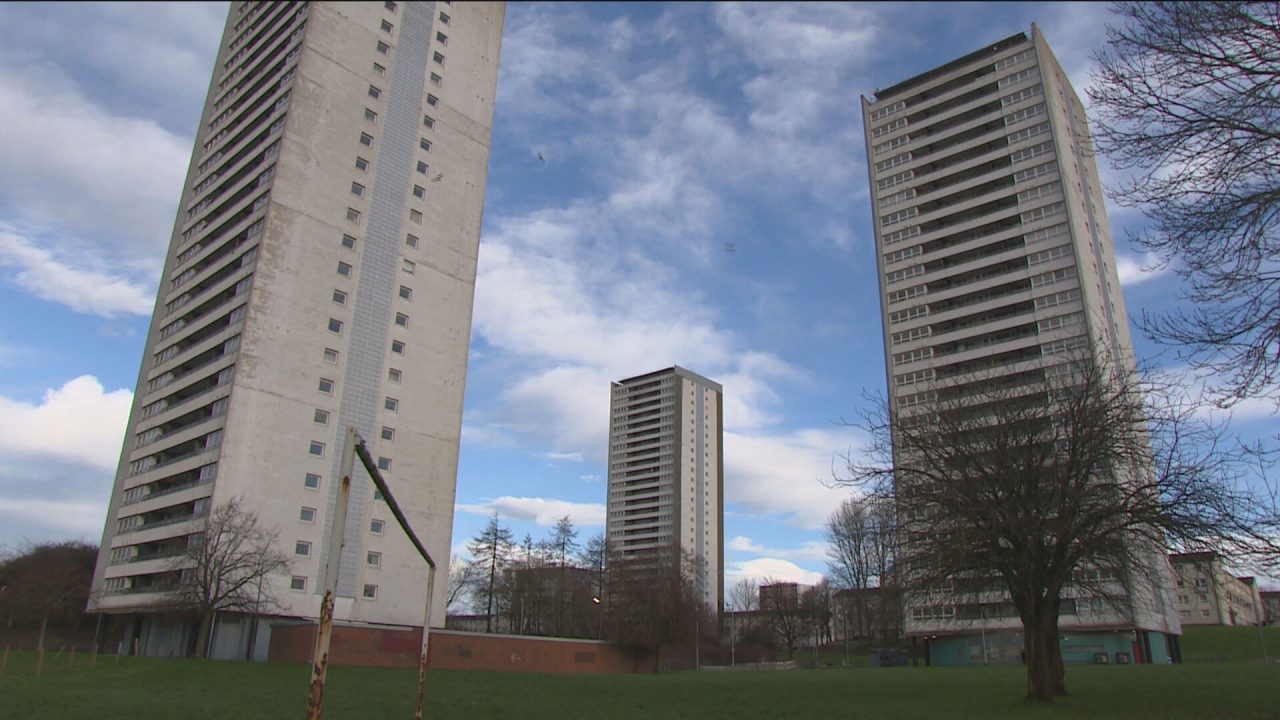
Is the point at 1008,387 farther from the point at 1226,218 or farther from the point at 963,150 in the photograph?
the point at 963,150

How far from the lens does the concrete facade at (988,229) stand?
75375 mm

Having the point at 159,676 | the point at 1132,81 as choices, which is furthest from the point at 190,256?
the point at 1132,81

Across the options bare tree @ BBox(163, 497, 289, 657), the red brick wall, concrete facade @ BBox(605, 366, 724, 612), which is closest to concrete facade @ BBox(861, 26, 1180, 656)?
the red brick wall

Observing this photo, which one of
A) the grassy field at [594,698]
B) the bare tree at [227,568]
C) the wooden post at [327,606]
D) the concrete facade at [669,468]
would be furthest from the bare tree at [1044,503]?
the concrete facade at [669,468]

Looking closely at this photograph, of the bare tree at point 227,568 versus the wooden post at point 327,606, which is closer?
the wooden post at point 327,606

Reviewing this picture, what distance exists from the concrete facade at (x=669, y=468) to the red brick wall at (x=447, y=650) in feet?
343

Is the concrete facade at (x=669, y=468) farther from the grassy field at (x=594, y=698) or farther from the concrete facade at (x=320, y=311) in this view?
the grassy field at (x=594, y=698)

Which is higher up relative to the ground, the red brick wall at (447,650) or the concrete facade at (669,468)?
the concrete facade at (669,468)

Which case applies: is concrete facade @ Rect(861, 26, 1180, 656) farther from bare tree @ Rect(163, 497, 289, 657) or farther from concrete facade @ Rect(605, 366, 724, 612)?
concrete facade @ Rect(605, 366, 724, 612)

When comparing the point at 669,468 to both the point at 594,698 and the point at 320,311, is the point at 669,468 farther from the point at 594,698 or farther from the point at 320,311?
the point at 594,698

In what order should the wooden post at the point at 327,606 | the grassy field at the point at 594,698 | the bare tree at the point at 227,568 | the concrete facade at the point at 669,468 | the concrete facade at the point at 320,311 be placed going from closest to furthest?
the wooden post at the point at 327,606
the grassy field at the point at 594,698
the bare tree at the point at 227,568
the concrete facade at the point at 320,311
the concrete facade at the point at 669,468

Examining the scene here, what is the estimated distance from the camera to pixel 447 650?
4875 cm

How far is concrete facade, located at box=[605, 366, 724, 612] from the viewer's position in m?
165

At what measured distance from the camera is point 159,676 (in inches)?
1222
